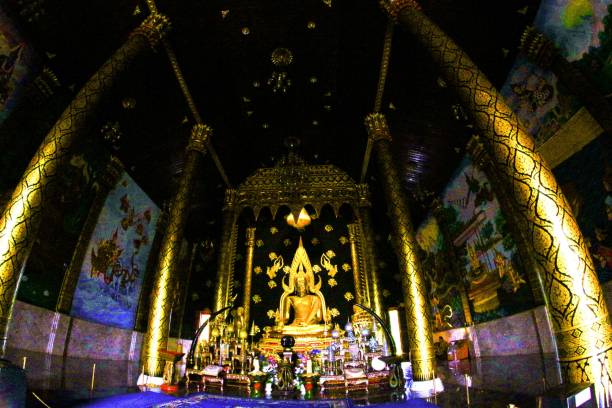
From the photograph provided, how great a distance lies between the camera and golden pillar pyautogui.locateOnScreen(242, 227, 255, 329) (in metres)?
11.1

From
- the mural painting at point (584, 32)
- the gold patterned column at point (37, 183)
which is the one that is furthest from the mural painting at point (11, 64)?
the mural painting at point (584, 32)

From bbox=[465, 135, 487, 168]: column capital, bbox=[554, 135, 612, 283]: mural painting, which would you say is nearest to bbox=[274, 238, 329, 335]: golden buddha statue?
bbox=[465, 135, 487, 168]: column capital

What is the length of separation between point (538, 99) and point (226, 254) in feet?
31.2

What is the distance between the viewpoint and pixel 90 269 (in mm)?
8312

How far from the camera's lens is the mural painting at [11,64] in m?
5.05

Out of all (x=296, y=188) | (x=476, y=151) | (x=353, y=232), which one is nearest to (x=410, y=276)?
(x=476, y=151)

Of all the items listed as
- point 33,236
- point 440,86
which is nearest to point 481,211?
point 440,86

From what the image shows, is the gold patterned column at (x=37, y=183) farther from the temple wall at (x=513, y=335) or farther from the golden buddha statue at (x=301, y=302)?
the temple wall at (x=513, y=335)

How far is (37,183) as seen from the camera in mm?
4152

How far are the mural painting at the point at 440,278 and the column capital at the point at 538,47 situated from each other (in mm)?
6490

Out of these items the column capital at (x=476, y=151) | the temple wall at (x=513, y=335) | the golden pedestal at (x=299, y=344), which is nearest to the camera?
the temple wall at (x=513, y=335)

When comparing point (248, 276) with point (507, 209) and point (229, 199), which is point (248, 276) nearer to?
point (229, 199)

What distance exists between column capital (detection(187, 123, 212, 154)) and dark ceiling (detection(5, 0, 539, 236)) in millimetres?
429

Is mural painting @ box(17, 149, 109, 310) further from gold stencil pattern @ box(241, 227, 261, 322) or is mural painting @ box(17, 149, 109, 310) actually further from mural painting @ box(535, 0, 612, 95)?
mural painting @ box(535, 0, 612, 95)
